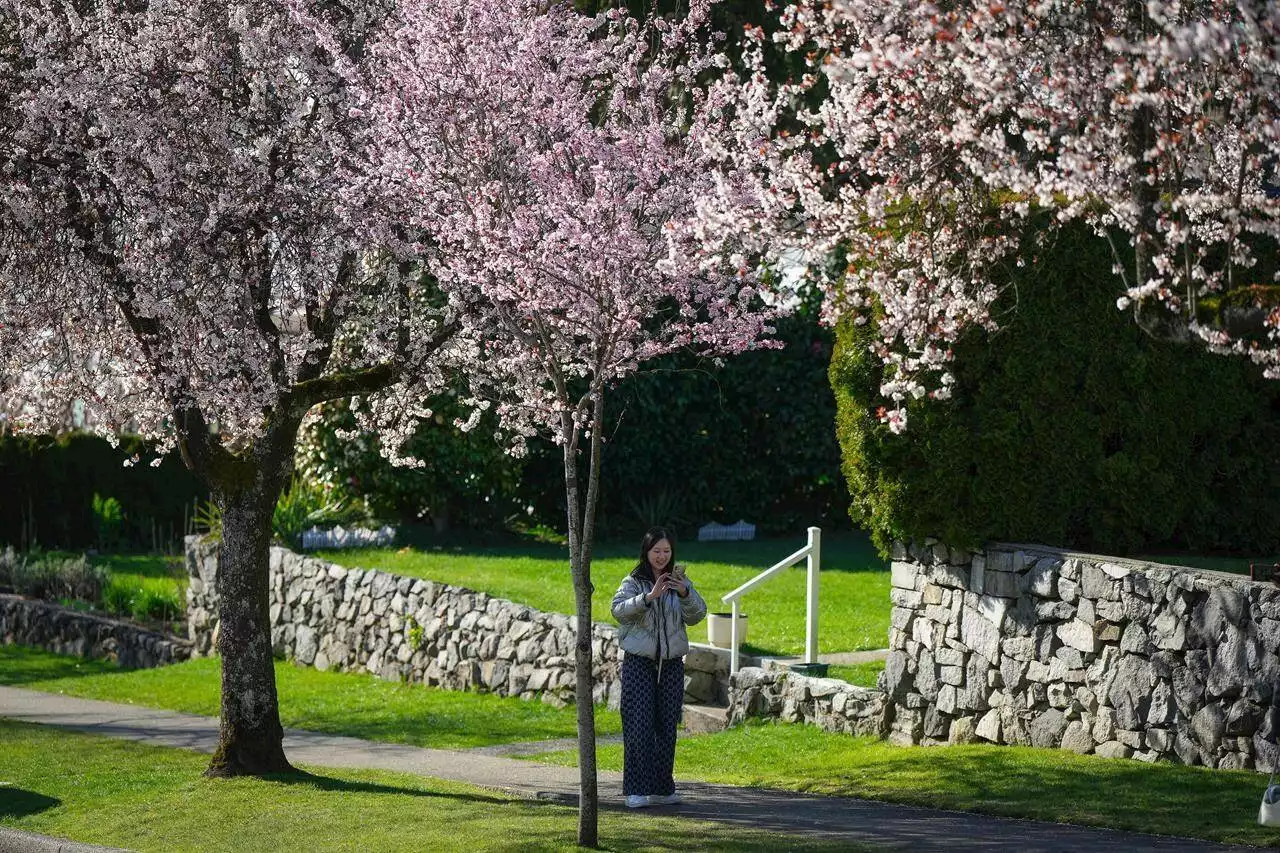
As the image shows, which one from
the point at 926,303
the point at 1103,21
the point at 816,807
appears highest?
the point at 1103,21

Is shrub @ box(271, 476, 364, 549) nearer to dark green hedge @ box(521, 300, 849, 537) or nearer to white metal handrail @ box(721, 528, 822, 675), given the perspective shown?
dark green hedge @ box(521, 300, 849, 537)

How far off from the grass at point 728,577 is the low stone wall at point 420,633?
0.49m

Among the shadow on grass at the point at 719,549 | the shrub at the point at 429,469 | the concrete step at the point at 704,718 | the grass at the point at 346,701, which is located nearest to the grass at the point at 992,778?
the concrete step at the point at 704,718

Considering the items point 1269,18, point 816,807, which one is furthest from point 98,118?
point 1269,18

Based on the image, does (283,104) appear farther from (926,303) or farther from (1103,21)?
(1103,21)

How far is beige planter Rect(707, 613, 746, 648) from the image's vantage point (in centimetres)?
1456

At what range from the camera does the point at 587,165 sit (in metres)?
9.94

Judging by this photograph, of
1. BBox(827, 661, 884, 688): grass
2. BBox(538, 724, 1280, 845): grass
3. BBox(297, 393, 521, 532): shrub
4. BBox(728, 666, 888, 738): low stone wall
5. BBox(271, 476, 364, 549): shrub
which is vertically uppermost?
BBox(297, 393, 521, 532): shrub

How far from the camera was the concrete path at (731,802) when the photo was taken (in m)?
9.18

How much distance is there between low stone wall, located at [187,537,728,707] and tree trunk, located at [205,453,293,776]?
3.05 m

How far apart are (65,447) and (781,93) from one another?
66.3 feet

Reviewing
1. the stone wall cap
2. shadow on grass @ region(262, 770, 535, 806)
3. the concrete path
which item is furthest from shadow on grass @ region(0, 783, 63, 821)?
the stone wall cap

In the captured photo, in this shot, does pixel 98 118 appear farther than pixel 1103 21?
Yes

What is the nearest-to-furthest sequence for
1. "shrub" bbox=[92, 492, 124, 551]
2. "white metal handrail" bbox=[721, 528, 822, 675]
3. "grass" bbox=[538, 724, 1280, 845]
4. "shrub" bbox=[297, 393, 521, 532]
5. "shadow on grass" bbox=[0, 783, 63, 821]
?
"grass" bbox=[538, 724, 1280, 845] → "shadow on grass" bbox=[0, 783, 63, 821] → "white metal handrail" bbox=[721, 528, 822, 675] → "shrub" bbox=[297, 393, 521, 532] → "shrub" bbox=[92, 492, 124, 551]
